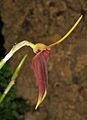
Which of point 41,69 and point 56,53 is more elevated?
point 41,69

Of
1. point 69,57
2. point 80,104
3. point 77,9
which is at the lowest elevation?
point 80,104

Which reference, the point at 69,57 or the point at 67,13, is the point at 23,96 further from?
the point at 67,13

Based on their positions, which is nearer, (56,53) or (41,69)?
(41,69)

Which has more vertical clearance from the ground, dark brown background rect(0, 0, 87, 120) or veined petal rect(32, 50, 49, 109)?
veined petal rect(32, 50, 49, 109)

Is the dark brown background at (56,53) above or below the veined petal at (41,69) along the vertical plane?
below

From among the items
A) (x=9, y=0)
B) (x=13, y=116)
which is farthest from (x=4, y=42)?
(x=13, y=116)

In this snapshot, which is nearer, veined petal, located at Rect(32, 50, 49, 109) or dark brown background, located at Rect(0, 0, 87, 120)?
veined petal, located at Rect(32, 50, 49, 109)

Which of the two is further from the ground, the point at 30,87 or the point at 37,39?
Answer: the point at 37,39

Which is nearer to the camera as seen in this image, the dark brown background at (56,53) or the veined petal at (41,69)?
the veined petal at (41,69)
